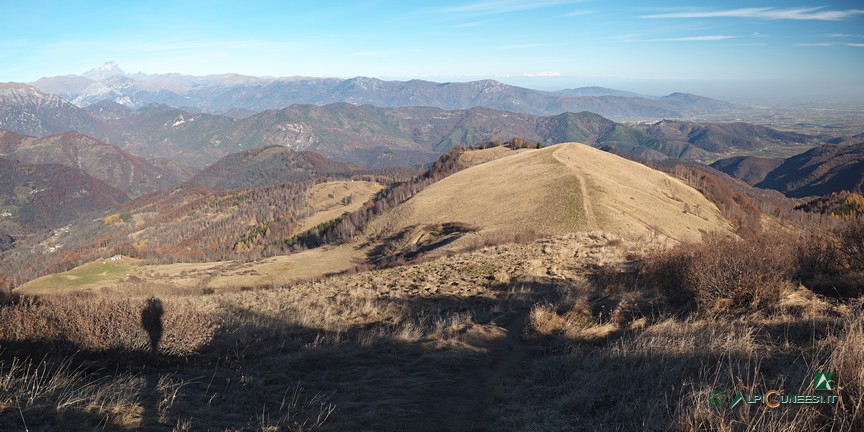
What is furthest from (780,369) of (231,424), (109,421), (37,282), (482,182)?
(37,282)

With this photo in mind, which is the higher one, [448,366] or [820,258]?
[820,258]

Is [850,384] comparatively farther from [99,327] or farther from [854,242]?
[99,327]

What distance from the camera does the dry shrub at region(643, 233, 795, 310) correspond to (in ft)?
30.9

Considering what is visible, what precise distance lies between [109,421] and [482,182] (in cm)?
6060

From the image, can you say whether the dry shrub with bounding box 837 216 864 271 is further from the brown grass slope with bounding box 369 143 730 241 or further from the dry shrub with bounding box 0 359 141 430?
the brown grass slope with bounding box 369 143 730 241

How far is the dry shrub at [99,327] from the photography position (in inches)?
320

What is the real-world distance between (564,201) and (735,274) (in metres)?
34.8

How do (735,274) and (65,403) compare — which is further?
(735,274)

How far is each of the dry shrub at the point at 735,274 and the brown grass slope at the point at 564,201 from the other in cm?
2225

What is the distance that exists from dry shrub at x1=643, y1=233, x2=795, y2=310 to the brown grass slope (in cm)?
2225

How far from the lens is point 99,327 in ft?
28.0

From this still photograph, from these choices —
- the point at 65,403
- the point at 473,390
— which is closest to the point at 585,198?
the point at 473,390

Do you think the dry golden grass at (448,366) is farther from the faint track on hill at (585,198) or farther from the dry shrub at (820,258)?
the faint track on hill at (585,198)

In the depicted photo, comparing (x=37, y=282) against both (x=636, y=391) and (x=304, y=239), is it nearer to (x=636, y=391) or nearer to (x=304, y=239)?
(x=304, y=239)
